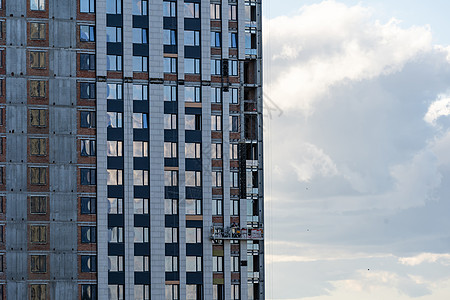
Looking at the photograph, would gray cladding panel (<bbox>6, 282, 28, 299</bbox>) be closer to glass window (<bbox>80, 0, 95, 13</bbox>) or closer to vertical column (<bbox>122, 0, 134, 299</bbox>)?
vertical column (<bbox>122, 0, 134, 299</bbox>)

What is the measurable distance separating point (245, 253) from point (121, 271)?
1756cm

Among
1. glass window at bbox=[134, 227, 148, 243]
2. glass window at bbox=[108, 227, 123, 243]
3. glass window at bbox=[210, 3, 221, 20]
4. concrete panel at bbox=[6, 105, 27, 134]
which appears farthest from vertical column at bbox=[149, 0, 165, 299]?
concrete panel at bbox=[6, 105, 27, 134]

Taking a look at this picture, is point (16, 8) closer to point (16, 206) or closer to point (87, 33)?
point (87, 33)

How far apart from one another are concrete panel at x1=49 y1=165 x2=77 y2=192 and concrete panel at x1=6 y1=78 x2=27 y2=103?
33.6 ft

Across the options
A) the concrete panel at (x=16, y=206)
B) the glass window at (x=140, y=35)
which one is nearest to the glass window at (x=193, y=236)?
the concrete panel at (x=16, y=206)

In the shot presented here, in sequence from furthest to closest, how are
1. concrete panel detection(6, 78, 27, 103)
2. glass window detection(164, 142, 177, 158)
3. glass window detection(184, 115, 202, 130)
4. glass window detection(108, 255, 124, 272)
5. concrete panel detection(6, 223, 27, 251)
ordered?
glass window detection(184, 115, 202, 130)
glass window detection(164, 142, 177, 158)
concrete panel detection(6, 78, 27, 103)
glass window detection(108, 255, 124, 272)
concrete panel detection(6, 223, 27, 251)

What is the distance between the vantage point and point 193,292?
5556 inches

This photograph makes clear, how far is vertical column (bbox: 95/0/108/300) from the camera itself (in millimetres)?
138000

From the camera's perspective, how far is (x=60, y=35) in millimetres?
141500

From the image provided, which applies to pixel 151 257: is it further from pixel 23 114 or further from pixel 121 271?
pixel 23 114

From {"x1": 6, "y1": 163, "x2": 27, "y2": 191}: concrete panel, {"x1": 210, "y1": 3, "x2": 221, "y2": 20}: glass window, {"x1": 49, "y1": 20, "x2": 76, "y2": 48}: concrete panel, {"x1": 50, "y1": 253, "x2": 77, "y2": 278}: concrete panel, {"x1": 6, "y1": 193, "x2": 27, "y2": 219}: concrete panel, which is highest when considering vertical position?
{"x1": 210, "y1": 3, "x2": 221, "y2": 20}: glass window

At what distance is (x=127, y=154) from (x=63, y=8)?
72.4 feet

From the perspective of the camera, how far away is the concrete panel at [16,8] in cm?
14075

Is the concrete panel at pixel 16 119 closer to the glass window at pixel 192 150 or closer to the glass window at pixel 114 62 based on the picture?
the glass window at pixel 114 62
